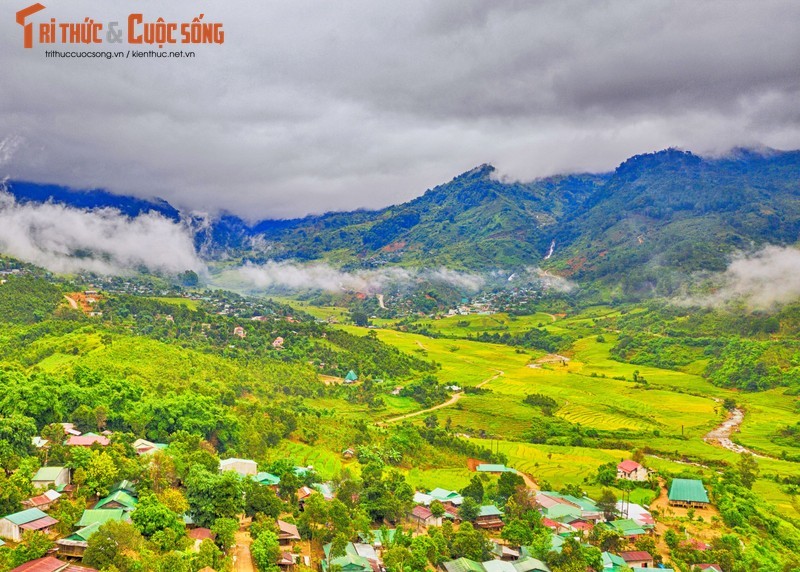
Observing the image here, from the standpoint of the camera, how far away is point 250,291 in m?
194

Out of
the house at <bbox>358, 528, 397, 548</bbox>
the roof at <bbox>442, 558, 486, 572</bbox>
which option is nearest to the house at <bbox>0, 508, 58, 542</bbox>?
the house at <bbox>358, 528, 397, 548</bbox>

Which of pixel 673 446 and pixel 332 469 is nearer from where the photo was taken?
pixel 332 469

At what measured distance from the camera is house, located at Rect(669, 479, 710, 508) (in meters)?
41.8

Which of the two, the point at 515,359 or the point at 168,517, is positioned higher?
the point at 168,517

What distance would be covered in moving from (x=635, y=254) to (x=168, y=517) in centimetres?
17250

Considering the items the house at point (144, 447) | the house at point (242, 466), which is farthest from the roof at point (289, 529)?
the house at point (144, 447)

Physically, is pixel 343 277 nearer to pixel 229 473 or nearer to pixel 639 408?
pixel 639 408

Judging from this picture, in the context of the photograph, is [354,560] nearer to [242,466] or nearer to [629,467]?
[242,466]

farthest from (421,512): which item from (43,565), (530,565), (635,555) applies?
(43,565)

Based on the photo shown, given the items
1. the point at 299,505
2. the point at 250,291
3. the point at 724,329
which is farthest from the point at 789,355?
the point at 250,291

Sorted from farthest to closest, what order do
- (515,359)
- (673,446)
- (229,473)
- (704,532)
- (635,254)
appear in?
1. (635,254)
2. (515,359)
3. (673,446)
4. (704,532)
5. (229,473)

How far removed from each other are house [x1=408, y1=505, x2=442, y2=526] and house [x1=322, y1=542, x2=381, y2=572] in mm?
5610

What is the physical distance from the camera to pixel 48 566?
2328 cm

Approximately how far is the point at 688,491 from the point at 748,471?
27.7 feet
